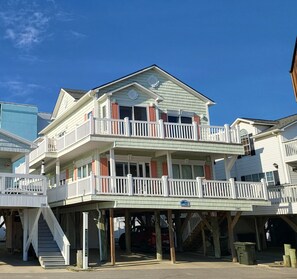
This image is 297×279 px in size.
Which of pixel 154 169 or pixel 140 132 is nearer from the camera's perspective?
pixel 140 132

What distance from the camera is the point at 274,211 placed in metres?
23.9

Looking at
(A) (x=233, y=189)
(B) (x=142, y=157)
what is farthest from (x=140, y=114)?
(A) (x=233, y=189)

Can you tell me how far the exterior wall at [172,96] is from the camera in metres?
24.0

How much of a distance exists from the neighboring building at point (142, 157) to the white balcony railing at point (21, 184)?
1.79 m

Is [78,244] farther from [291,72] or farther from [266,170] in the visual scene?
[291,72]

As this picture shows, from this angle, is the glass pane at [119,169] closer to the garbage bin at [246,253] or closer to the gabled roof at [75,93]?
the gabled roof at [75,93]

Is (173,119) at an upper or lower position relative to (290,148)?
upper

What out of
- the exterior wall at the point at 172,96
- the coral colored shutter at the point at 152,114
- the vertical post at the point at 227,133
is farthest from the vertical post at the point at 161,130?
the vertical post at the point at 227,133

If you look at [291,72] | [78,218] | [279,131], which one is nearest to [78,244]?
[78,218]

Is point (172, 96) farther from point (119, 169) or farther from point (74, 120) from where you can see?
point (74, 120)

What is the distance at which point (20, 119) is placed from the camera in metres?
43.2

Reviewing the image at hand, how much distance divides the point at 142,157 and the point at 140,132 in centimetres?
226

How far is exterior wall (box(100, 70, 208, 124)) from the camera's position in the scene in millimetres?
23956

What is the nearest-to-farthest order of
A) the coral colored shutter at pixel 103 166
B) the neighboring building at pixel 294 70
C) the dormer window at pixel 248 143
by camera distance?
the neighboring building at pixel 294 70, the coral colored shutter at pixel 103 166, the dormer window at pixel 248 143
